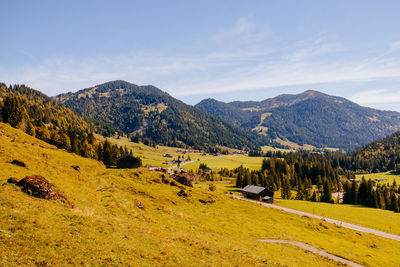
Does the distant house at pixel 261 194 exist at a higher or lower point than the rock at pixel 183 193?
lower

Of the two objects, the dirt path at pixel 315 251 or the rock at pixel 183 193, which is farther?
the rock at pixel 183 193

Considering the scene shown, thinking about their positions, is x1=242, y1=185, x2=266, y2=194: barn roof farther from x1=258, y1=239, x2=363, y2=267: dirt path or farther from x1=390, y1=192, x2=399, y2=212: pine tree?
x1=258, y1=239, x2=363, y2=267: dirt path

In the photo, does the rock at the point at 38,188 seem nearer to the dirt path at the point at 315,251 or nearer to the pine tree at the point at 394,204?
the dirt path at the point at 315,251

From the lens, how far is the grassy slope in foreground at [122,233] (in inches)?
695

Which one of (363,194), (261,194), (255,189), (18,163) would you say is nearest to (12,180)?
(18,163)

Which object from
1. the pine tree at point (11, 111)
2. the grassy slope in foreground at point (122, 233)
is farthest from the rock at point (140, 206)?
the pine tree at point (11, 111)

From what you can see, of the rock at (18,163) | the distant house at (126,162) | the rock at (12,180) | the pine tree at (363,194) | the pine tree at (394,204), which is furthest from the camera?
the pine tree at (363,194)

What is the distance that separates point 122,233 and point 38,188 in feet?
45.2

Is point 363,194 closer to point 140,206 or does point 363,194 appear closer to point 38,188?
point 140,206

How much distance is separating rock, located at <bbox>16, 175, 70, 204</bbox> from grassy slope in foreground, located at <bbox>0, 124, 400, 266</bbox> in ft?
3.28

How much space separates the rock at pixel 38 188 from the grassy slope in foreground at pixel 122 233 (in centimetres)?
100

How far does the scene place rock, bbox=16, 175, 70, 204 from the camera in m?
27.8

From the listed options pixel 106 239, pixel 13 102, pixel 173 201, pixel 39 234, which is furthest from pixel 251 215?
pixel 13 102

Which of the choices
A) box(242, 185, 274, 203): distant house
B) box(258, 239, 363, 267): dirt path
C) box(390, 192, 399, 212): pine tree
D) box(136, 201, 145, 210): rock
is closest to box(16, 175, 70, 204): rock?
box(136, 201, 145, 210): rock
